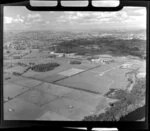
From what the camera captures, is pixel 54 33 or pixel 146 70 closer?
pixel 146 70

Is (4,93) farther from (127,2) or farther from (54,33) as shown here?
(127,2)

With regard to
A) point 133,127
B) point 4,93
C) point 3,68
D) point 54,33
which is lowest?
point 133,127

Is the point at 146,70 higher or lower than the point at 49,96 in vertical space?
higher

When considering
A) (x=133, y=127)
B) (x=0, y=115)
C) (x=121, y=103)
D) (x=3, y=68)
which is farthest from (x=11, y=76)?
(x=133, y=127)

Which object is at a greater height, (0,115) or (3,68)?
(3,68)

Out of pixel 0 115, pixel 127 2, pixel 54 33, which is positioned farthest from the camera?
pixel 54 33

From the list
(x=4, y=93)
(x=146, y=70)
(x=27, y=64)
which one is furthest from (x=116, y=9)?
(x=4, y=93)

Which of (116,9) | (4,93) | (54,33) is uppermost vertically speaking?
(116,9)

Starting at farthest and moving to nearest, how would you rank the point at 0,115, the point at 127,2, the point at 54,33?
→ 1. the point at 54,33
2. the point at 0,115
3. the point at 127,2

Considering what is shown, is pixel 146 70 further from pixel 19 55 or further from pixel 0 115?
pixel 0 115
